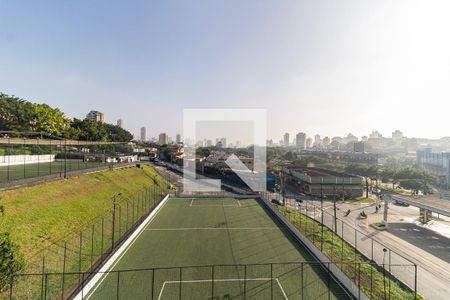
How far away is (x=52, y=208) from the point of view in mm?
17281

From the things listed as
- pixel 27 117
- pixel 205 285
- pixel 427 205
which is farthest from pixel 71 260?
pixel 27 117

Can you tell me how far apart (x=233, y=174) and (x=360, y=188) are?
78.1 ft

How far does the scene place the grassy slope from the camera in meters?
13.5

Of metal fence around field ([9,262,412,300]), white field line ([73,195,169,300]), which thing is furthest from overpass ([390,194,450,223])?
white field line ([73,195,169,300])

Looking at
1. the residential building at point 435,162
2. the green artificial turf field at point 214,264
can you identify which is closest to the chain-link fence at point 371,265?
the green artificial turf field at point 214,264

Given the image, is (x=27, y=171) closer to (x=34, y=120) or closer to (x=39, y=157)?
(x=39, y=157)

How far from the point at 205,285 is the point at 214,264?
230 centimetres

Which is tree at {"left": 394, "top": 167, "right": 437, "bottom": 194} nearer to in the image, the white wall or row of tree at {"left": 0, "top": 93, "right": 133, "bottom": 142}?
the white wall

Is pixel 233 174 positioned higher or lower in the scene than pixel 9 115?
lower

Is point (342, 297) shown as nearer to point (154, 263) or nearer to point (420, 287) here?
point (420, 287)

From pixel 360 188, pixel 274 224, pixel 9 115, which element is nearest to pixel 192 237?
pixel 274 224

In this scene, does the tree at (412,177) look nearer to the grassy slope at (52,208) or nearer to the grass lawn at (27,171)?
the grassy slope at (52,208)

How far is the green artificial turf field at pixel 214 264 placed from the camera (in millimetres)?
11016

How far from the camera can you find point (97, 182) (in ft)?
91.4
